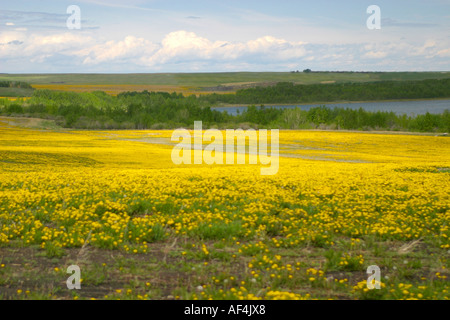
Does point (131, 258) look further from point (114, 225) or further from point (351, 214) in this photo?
point (351, 214)

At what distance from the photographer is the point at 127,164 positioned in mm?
35719

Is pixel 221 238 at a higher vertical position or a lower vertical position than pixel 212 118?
lower

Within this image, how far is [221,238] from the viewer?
11.1 m

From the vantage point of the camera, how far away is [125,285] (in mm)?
7996

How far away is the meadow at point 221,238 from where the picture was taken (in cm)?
806

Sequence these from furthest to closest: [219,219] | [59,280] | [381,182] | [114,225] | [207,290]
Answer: [381,182]
[219,219]
[114,225]
[59,280]
[207,290]

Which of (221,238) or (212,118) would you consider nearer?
(221,238)

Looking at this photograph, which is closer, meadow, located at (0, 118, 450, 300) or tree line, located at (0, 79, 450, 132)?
meadow, located at (0, 118, 450, 300)

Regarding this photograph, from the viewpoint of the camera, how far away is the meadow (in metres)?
8.06

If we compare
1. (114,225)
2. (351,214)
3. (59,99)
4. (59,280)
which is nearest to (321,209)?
(351,214)

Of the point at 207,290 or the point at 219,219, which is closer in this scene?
the point at 207,290

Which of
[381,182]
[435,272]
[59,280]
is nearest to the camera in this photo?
[59,280]

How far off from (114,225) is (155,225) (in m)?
0.94

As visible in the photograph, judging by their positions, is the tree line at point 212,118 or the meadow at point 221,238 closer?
the meadow at point 221,238
